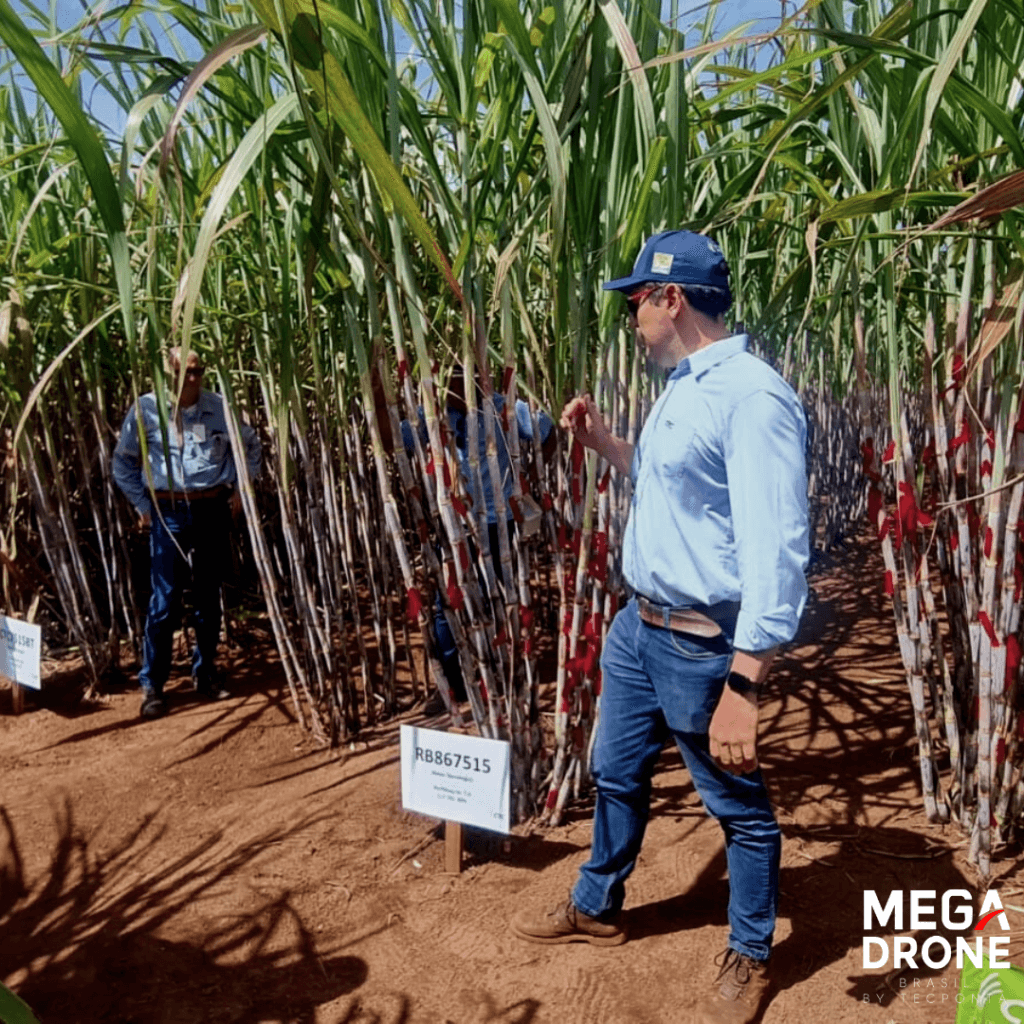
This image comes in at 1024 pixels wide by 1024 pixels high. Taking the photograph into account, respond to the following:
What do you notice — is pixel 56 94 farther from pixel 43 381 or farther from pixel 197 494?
pixel 197 494

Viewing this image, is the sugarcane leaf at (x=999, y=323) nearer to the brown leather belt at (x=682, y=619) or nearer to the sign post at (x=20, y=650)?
the brown leather belt at (x=682, y=619)

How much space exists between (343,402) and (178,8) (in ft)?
2.87

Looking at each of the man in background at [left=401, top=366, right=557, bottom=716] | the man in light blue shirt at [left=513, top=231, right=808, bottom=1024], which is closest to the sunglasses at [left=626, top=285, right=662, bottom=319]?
the man in light blue shirt at [left=513, top=231, right=808, bottom=1024]

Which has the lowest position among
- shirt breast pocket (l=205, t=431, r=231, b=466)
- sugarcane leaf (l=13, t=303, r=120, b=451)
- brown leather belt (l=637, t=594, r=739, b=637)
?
brown leather belt (l=637, t=594, r=739, b=637)

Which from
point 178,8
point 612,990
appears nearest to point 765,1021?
point 612,990

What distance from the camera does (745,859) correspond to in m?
1.21

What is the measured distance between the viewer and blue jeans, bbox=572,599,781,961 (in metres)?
1.19

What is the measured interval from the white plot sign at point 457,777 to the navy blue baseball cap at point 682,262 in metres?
0.73

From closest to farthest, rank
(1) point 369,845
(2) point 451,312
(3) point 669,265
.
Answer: (3) point 669,265, (1) point 369,845, (2) point 451,312

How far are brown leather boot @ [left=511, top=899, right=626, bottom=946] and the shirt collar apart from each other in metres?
0.80

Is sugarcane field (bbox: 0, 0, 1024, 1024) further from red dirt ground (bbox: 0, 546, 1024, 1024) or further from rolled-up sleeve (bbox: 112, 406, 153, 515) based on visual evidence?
rolled-up sleeve (bbox: 112, 406, 153, 515)

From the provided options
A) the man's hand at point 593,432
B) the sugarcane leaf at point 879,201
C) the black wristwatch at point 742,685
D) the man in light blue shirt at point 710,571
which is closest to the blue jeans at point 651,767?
the man in light blue shirt at point 710,571

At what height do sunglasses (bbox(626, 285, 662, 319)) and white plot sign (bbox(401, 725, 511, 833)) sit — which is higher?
sunglasses (bbox(626, 285, 662, 319))

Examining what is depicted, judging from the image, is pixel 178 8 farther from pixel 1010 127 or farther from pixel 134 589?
pixel 134 589
